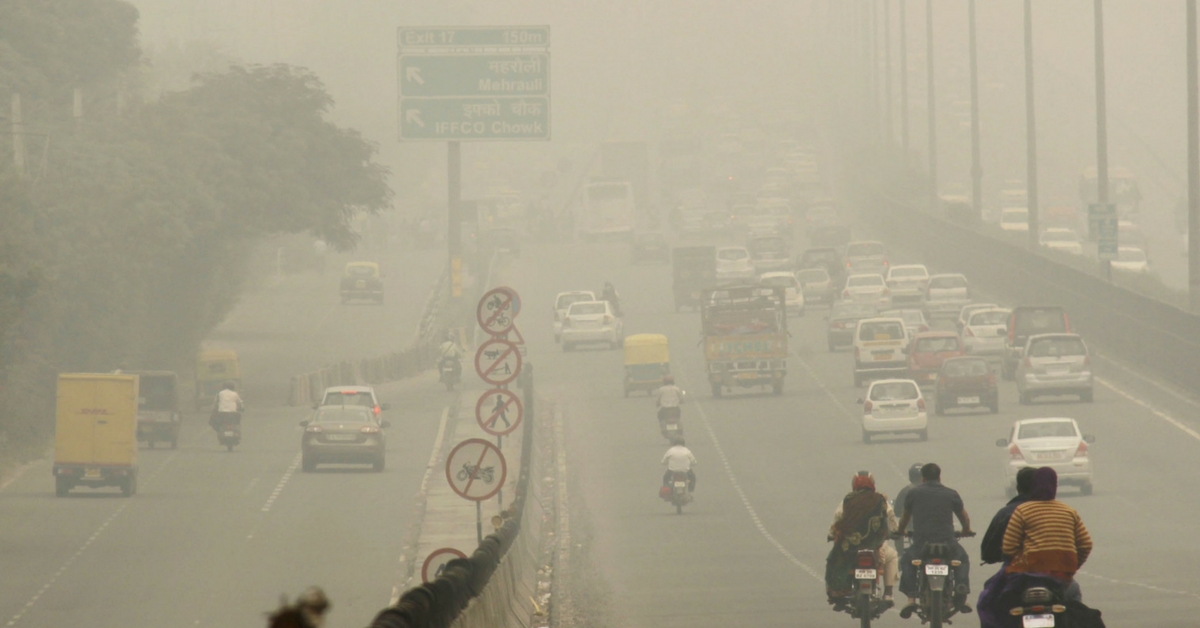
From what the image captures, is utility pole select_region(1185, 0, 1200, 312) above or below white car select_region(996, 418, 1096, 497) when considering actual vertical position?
above

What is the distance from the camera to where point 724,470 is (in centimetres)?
3725

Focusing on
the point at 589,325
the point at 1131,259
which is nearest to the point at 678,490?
the point at 589,325

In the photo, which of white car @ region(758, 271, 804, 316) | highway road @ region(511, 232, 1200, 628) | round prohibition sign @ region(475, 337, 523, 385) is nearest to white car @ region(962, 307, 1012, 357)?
highway road @ region(511, 232, 1200, 628)

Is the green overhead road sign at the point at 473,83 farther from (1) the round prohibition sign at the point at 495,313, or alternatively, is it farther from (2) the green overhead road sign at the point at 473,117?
(1) the round prohibition sign at the point at 495,313

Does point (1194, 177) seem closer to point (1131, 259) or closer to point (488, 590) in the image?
point (1131, 259)

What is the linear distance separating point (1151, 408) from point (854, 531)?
28.8 m

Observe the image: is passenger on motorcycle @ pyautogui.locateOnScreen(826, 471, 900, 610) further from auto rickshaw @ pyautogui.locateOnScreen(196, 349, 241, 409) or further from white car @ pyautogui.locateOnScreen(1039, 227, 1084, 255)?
white car @ pyautogui.locateOnScreen(1039, 227, 1084, 255)

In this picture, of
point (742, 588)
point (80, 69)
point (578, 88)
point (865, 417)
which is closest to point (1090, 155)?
point (578, 88)

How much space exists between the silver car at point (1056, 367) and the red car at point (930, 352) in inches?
149

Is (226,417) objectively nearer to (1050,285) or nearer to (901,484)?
(901,484)

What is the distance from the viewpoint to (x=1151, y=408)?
42.7m

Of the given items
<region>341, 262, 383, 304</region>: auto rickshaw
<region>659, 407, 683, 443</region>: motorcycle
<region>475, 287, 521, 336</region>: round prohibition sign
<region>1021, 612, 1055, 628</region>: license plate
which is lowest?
<region>659, 407, 683, 443</region>: motorcycle

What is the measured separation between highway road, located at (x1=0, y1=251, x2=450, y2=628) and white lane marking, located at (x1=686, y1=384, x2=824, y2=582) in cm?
566

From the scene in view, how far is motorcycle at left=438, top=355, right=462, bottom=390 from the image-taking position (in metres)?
53.8
